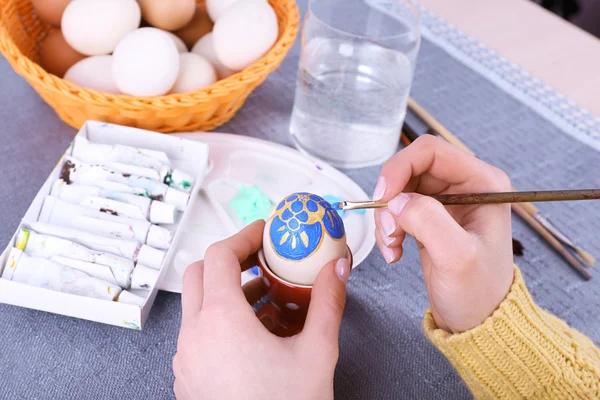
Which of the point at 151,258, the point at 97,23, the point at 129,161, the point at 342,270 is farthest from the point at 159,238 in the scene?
the point at 97,23

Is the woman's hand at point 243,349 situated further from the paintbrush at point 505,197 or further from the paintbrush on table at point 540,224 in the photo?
the paintbrush on table at point 540,224

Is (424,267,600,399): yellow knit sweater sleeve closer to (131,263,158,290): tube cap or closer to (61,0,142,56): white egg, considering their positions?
(131,263,158,290): tube cap

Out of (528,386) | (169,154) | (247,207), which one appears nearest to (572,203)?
(528,386)

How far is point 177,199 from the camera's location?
695 mm

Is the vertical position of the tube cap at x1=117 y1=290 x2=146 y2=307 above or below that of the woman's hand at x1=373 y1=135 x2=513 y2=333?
below

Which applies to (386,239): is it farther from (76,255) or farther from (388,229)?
(76,255)

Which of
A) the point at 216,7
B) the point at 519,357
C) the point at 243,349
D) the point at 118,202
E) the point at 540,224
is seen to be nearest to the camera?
the point at 243,349

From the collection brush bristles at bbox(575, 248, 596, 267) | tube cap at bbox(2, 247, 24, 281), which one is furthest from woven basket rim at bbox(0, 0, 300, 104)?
brush bristles at bbox(575, 248, 596, 267)

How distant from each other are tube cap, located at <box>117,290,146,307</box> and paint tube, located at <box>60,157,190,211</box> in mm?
148

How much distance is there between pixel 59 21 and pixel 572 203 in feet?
2.71

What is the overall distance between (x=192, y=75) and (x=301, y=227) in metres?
0.37

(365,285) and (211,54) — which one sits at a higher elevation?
(211,54)

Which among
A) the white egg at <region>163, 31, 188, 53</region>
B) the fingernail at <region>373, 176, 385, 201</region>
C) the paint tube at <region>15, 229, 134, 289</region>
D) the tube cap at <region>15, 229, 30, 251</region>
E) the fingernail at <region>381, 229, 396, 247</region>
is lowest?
the paint tube at <region>15, 229, 134, 289</region>

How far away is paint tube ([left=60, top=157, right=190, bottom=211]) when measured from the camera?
2.27ft
